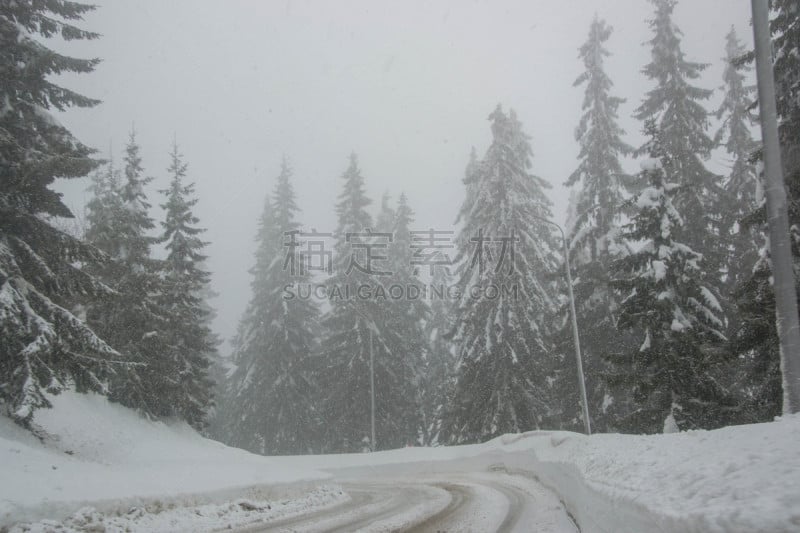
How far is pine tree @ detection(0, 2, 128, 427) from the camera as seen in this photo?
11250mm

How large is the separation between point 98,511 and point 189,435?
15.6 metres

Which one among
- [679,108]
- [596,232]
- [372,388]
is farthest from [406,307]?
[679,108]

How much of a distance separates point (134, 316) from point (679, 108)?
2509 cm

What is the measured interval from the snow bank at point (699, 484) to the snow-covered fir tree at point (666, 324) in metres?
6.51

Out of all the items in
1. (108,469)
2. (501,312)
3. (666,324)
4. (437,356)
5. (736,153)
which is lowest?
(108,469)

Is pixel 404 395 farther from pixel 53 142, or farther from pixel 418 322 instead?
pixel 53 142

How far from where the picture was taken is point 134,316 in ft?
69.7

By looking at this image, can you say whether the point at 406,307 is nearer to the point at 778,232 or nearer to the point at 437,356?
the point at 437,356

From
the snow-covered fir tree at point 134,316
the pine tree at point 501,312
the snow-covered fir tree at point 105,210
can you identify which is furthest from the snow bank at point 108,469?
the pine tree at point 501,312

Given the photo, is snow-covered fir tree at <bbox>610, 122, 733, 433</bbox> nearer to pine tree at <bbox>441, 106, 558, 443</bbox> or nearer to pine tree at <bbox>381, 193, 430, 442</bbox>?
pine tree at <bbox>441, 106, 558, 443</bbox>

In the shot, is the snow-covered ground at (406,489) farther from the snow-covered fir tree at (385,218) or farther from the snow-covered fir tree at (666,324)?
the snow-covered fir tree at (385,218)

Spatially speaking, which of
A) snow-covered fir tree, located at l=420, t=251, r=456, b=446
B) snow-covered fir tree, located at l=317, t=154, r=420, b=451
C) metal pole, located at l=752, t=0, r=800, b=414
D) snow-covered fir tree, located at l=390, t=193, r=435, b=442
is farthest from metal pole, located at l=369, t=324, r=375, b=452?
metal pole, located at l=752, t=0, r=800, b=414

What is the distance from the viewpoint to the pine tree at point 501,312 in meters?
25.7

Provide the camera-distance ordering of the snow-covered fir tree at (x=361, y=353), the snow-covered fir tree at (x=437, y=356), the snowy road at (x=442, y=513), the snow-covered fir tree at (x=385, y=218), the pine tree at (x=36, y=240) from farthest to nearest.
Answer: the snow-covered fir tree at (x=385, y=218)
the snow-covered fir tree at (x=437, y=356)
the snow-covered fir tree at (x=361, y=353)
the pine tree at (x=36, y=240)
the snowy road at (x=442, y=513)
